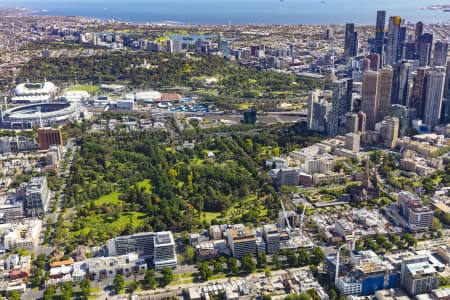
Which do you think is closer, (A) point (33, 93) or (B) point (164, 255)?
(B) point (164, 255)

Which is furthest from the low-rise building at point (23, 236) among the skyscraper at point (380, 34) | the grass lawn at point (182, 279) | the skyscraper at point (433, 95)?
the skyscraper at point (380, 34)

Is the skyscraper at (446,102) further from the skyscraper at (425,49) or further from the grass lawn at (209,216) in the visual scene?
the grass lawn at (209,216)

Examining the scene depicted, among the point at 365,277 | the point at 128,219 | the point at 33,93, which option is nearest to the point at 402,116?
the point at 365,277

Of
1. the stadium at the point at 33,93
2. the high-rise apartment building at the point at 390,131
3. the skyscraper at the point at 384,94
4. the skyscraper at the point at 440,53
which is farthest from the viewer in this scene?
the skyscraper at the point at 440,53

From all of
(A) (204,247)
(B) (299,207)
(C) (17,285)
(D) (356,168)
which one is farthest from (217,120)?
(C) (17,285)

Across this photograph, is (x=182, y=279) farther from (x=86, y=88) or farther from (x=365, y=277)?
(x=86, y=88)
